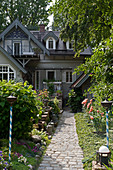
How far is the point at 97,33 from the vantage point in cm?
967

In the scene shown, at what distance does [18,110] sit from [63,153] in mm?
1919

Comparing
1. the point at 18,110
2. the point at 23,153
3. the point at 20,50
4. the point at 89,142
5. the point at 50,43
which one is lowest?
the point at 89,142

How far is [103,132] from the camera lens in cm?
875

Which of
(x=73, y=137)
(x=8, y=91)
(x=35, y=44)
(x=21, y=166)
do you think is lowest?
(x=73, y=137)

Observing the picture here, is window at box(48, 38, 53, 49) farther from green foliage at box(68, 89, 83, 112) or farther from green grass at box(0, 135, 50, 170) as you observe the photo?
green grass at box(0, 135, 50, 170)

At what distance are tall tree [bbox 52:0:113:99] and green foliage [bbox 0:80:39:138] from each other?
76.1 inches

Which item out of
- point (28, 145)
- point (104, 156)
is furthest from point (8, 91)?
point (104, 156)

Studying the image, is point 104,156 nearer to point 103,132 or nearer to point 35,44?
point 103,132

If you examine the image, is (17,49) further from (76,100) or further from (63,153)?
(63,153)

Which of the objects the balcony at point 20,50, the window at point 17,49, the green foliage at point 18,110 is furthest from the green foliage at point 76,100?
the green foliage at point 18,110

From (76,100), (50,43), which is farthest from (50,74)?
(76,100)

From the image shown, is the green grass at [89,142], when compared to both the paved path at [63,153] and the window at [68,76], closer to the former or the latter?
the paved path at [63,153]

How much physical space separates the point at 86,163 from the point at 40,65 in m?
16.6

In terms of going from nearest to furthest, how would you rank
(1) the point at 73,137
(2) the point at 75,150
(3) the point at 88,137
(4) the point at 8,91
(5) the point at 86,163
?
1. (5) the point at 86,163
2. (4) the point at 8,91
3. (2) the point at 75,150
4. (3) the point at 88,137
5. (1) the point at 73,137
